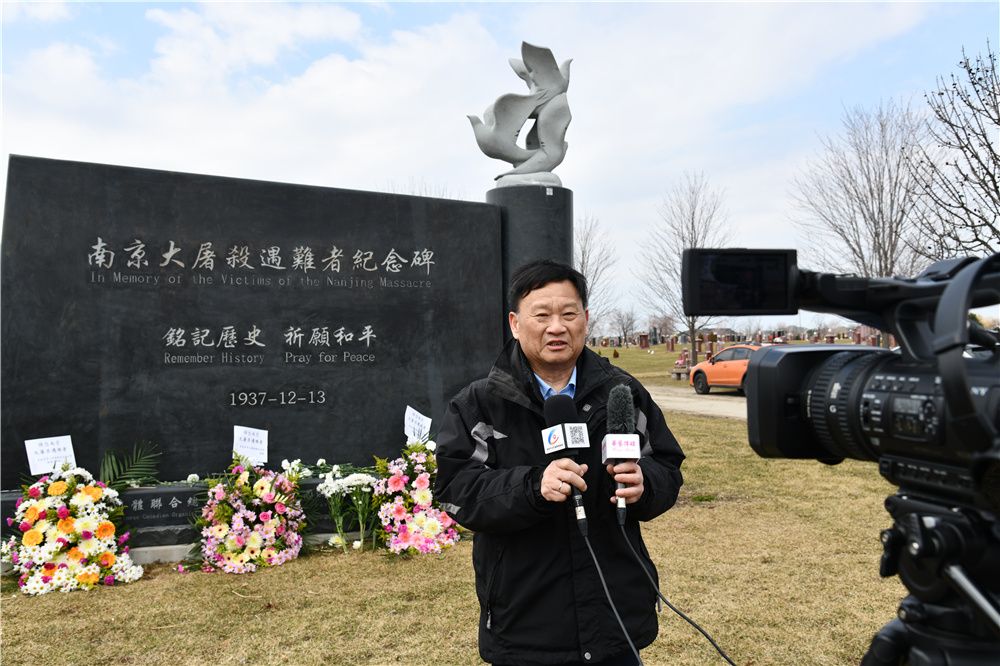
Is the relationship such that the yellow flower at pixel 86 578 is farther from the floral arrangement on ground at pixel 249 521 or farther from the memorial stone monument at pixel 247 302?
the floral arrangement on ground at pixel 249 521

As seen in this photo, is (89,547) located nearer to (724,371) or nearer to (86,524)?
(86,524)

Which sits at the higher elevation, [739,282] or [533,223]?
[533,223]

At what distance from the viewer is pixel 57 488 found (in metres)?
4.34

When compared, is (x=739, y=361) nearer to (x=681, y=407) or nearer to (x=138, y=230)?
(x=681, y=407)

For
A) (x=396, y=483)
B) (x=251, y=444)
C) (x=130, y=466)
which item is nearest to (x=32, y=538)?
(x=130, y=466)

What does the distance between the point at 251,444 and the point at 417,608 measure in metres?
1.85

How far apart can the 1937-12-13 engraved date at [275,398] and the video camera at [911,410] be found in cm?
411

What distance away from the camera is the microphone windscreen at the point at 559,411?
1771 millimetres

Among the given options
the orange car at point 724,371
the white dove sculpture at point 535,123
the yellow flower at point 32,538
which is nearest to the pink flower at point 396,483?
the yellow flower at point 32,538

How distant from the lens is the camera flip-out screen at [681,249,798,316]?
1.37m

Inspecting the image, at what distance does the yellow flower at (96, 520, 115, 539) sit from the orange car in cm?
1536

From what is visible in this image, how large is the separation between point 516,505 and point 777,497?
17.0ft

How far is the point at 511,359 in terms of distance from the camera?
6.82 ft

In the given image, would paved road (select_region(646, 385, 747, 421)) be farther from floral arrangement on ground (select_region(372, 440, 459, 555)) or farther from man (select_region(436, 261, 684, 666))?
man (select_region(436, 261, 684, 666))
